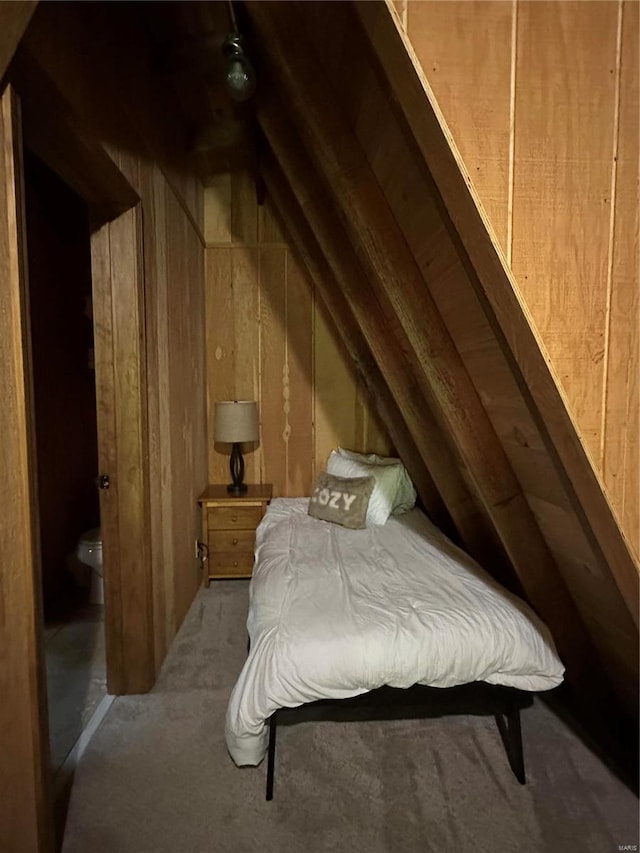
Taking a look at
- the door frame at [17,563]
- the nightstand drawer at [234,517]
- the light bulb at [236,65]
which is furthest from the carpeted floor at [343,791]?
the light bulb at [236,65]

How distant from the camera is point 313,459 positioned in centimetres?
334

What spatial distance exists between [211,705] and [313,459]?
70.8 inches

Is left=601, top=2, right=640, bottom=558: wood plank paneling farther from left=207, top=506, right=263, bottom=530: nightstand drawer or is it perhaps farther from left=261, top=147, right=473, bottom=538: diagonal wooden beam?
left=207, top=506, right=263, bottom=530: nightstand drawer

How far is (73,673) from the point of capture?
2047mm

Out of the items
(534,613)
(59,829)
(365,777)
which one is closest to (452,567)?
(534,613)

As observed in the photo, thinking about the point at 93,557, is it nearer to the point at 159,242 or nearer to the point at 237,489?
the point at 237,489

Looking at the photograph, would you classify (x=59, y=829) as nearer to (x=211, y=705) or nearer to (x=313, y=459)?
(x=211, y=705)

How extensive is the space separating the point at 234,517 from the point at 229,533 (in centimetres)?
11

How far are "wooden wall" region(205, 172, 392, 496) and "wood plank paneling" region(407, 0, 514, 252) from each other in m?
2.46

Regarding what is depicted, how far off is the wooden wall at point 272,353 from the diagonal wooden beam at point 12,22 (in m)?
2.27

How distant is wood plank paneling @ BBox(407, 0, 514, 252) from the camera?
78 cm

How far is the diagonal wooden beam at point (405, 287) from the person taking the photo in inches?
53.1

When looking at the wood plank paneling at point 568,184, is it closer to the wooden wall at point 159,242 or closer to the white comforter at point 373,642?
the white comforter at point 373,642

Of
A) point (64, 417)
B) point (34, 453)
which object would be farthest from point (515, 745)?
point (64, 417)
